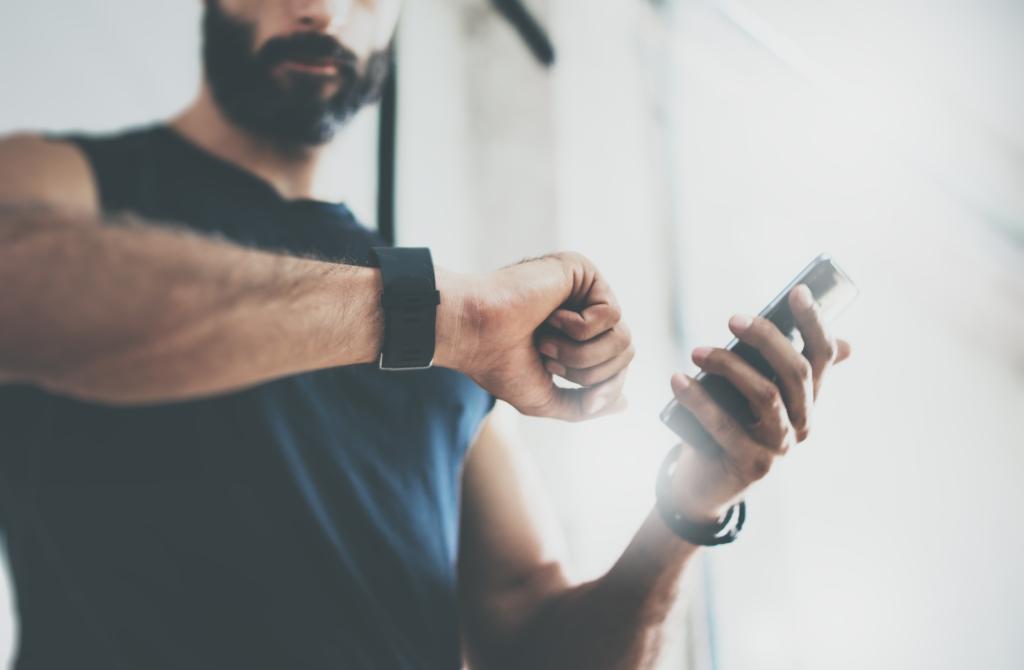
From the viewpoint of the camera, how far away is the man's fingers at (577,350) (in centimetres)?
61

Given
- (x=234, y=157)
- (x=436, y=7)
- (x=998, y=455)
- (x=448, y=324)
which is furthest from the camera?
(x=436, y=7)

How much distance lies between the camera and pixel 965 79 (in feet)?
3.50

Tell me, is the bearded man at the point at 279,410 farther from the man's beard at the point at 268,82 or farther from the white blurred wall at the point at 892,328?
the white blurred wall at the point at 892,328

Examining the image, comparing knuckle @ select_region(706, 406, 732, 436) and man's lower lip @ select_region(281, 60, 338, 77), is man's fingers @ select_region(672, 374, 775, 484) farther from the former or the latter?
man's lower lip @ select_region(281, 60, 338, 77)

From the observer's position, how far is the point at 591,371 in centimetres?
62

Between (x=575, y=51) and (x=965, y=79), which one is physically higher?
(x=965, y=79)

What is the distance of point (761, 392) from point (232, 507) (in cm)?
56

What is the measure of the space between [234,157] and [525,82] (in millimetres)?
1088

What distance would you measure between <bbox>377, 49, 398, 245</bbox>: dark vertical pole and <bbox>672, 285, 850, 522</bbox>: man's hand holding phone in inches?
34.6

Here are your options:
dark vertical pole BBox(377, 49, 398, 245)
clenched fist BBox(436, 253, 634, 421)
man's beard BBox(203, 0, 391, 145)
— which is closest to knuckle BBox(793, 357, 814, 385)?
clenched fist BBox(436, 253, 634, 421)

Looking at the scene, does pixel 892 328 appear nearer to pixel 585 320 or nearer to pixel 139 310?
pixel 585 320

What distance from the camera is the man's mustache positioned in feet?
2.95

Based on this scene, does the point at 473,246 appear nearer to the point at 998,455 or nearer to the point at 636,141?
the point at 636,141

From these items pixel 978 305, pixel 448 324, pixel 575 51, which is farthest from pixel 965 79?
pixel 448 324
